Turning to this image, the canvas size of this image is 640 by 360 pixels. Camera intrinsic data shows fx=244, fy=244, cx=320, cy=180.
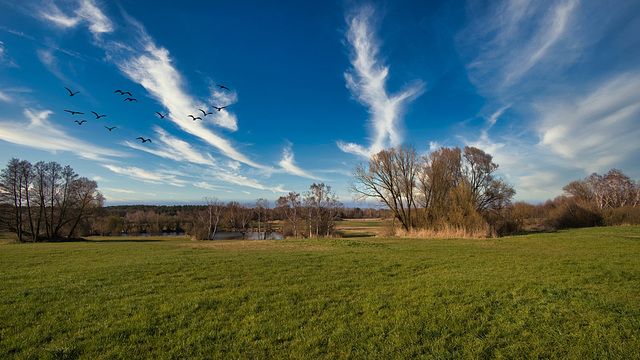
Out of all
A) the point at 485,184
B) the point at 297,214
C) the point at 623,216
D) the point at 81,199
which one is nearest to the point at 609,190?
the point at 623,216

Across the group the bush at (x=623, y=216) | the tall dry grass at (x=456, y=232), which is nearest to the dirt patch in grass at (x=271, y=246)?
the tall dry grass at (x=456, y=232)

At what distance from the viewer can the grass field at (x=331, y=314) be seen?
3521 millimetres

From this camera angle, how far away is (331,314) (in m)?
4.75

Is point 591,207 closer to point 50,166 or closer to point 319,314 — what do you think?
point 319,314

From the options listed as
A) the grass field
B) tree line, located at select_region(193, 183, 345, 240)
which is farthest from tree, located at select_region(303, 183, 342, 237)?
the grass field

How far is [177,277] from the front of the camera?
26.3ft

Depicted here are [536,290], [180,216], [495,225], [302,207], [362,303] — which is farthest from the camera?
[180,216]

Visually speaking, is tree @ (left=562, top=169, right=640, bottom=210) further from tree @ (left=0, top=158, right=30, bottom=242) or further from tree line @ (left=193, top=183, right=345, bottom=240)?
tree @ (left=0, top=158, right=30, bottom=242)

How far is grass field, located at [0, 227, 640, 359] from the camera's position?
139 inches

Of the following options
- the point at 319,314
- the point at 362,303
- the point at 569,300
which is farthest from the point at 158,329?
the point at 569,300

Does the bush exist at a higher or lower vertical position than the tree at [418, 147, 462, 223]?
Answer: lower

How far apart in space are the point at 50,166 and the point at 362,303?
5197 centimetres

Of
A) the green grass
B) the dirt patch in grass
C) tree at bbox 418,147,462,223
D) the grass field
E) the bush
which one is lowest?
the green grass

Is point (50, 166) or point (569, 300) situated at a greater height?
point (50, 166)
